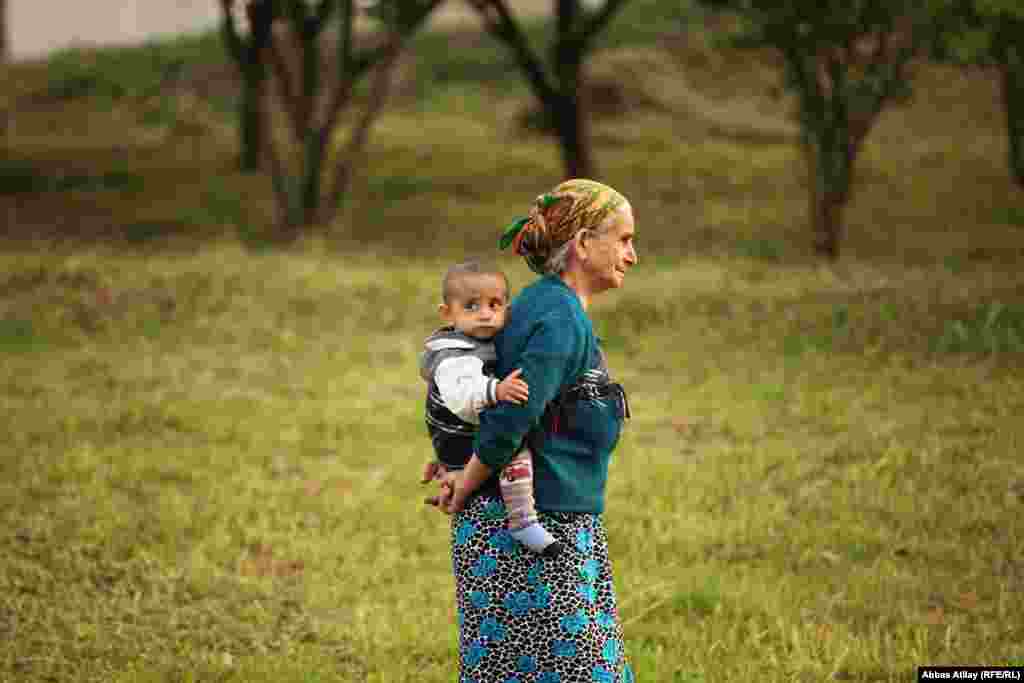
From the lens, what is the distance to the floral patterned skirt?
3295mm

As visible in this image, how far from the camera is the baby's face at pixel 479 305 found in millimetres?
3199

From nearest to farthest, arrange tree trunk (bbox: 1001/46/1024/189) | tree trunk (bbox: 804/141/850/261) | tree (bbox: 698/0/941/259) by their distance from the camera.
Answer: tree (bbox: 698/0/941/259) → tree trunk (bbox: 804/141/850/261) → tree trunk (bbox: 1001/46/1024/189)

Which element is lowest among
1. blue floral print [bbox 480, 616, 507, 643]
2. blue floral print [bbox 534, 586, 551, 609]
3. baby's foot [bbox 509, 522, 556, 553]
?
blue floral print [bbox 480, 616, 507, 643]

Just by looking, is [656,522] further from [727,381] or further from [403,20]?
[403,20]

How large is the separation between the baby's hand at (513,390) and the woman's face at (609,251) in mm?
381

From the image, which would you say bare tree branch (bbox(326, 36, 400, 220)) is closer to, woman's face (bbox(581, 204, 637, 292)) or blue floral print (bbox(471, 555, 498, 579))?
woman's face (bbox(581, 204, 637, 292))

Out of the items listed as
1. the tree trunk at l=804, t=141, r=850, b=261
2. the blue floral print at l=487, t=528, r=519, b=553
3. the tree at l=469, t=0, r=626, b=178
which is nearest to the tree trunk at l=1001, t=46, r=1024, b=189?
the tree trunk at l=804, t=141, r=850, b=261

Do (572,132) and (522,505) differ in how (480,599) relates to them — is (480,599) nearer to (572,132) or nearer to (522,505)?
(522,505)

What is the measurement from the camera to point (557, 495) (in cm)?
330

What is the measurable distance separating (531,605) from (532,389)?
22.8 inches

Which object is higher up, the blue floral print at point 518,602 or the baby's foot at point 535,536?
the baby's foot at point 535,536

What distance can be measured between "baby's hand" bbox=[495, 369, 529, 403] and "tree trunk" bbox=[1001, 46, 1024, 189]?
11.7 metres

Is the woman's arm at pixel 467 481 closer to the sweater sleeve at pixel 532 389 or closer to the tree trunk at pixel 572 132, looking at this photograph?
the sweater sleeve at pixel 532 389

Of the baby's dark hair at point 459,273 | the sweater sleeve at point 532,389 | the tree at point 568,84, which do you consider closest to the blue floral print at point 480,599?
the sweater sleeve at point 532,389
